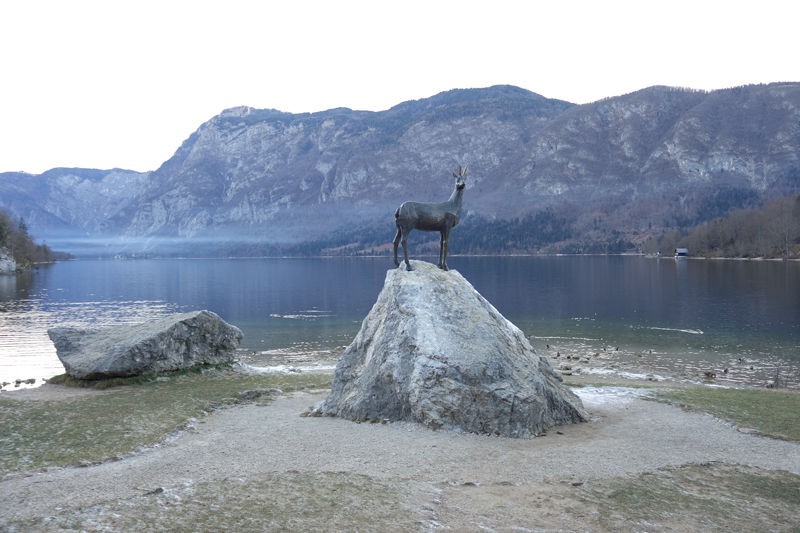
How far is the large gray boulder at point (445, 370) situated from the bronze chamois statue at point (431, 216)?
187 cm

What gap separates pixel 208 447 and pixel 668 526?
9.68 m

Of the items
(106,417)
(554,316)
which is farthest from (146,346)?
(554,316)

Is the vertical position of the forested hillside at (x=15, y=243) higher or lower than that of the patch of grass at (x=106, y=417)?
higher

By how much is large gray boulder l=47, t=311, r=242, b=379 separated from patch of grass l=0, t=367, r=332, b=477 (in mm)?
890

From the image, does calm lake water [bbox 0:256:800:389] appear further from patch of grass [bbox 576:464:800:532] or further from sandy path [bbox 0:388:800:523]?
patch of grass [bbox 576:464:800:532]

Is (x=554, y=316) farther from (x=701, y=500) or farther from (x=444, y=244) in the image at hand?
(x=701, y=500)

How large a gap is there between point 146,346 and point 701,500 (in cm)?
2003

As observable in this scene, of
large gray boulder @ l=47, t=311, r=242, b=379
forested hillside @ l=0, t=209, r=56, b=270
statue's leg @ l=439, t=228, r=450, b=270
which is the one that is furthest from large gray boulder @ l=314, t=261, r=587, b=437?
forested hillside @ l=0, t=209, r=56, b=270

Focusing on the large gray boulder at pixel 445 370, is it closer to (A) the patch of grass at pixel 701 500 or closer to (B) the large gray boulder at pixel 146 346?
(A) the patch of grass at pixel 701 500

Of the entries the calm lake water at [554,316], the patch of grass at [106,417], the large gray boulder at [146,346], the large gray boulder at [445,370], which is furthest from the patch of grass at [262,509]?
the calm lake water at [554,316]

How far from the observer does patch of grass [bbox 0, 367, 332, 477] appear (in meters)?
11.0

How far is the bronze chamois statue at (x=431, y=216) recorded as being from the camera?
681 inches


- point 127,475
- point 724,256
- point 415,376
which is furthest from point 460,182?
point 724,256

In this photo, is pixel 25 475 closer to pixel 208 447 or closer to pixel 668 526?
pixel 208 447
